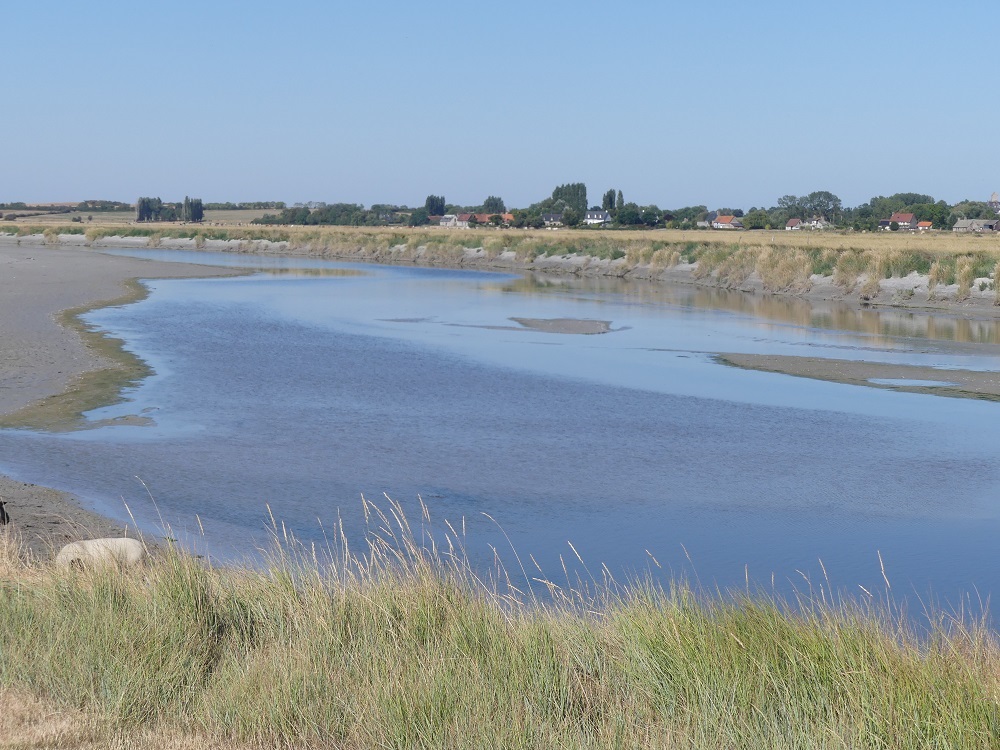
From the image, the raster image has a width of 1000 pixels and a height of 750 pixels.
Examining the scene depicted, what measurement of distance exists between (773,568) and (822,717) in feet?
13.8

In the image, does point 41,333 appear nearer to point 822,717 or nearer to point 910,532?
point 910,532

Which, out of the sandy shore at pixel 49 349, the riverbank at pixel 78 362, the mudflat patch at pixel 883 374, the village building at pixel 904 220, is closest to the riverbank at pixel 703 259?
the riverbank at pixel 78 362

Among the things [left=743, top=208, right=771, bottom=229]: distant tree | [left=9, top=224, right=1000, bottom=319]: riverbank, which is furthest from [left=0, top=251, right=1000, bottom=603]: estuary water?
[left=743, top=208, right=771, bottom=229]: distant tree

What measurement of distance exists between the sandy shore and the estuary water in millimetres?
492

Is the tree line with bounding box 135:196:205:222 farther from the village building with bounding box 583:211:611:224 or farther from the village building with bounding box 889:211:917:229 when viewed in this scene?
the village building with bounding box 889:211:917:229

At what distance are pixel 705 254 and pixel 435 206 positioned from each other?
426 ft

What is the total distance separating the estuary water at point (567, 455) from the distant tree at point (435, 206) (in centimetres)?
15232

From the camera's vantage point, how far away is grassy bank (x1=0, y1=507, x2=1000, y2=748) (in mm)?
4430

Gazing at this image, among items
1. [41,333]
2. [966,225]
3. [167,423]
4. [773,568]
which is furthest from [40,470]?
[966,225]

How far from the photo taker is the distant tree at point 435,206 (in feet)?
577

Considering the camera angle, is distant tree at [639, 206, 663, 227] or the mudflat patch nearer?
the mudflat patch

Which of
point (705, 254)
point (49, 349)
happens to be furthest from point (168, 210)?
point (49, 349)

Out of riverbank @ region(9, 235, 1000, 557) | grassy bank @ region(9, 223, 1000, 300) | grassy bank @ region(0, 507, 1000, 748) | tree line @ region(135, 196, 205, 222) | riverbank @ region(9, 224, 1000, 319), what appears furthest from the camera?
tree line @ region(135, 196, 205, 222)

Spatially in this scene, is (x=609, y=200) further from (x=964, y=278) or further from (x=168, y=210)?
(x=964, y=278)
